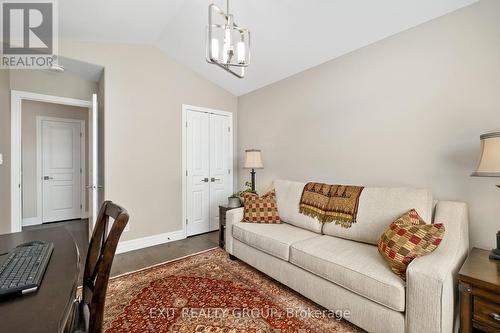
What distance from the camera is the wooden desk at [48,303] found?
2.13ft

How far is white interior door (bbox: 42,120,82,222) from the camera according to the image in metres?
4.61

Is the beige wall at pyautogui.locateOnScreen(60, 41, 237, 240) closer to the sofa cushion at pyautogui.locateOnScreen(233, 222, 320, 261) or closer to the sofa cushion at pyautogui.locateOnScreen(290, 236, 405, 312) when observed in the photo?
the sofa cushion at pyautogui.locateOnScreen(233, 222, 320, 261)

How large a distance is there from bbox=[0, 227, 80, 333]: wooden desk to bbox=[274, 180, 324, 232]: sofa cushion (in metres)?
2.06

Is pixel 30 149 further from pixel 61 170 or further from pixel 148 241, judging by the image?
pixel 148 241

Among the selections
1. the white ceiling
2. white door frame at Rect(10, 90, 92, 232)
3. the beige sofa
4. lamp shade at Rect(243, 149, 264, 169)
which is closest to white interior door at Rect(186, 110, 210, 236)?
lamp shade at Rect(243, 149, 264, 169)

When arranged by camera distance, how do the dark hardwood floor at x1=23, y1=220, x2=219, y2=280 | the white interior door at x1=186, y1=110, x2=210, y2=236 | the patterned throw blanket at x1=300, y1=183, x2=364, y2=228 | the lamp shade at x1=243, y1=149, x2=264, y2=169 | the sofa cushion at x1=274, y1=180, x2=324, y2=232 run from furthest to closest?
the white interior door at x1=186, y1=110, x2=210, y2=236 → the lamp shade at x1=243, y1=149, x2=264, y2=169 → the dark hardwood floor at x1=23, y1=220, x2=219, y2=280 → the sofa cushion at x1=274, y1=180, x2=324, y2=232 → the patterned throw blanket at x1=300, y1=183, x2=364, y2=228

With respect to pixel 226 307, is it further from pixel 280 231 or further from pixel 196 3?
pixel 196 3

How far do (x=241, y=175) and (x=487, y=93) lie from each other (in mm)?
3292

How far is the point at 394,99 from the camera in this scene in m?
2.33

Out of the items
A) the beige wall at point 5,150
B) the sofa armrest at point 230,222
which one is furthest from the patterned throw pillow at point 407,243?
the beige wall at point 5,150

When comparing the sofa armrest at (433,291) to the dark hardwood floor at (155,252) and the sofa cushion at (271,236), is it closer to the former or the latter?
the sofa cushion at (271,236)

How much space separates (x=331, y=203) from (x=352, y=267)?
85 centimetres

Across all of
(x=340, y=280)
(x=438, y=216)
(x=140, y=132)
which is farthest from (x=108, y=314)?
(x=438, y=216)

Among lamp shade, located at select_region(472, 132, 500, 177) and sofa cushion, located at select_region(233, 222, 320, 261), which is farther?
sofa cushion, located at select_region(233, 222, 320, 261)
